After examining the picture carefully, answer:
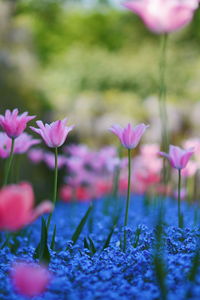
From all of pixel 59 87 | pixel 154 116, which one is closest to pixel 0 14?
pixel 154 116

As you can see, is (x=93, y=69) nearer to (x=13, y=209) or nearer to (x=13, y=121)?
(x=13, y=121)

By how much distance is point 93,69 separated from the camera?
56.2 ft

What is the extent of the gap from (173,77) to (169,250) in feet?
49.4

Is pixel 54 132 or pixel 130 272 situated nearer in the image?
pixel 130 272

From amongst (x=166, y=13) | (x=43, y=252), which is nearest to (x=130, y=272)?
(x=43, y=252)

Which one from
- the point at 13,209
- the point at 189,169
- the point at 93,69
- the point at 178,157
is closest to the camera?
the point at 13,209

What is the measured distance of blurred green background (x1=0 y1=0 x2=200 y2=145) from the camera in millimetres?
8500

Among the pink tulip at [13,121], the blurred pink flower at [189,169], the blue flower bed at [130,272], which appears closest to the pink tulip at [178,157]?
the blue flower bed at [130,272]

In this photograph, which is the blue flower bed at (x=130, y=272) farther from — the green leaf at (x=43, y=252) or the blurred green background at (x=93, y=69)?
the blurred green background at (x=93, y=69)

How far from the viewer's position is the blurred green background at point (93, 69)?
Result: 27.9 ft

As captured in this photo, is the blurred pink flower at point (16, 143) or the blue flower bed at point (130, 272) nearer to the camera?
the blue flower bed at point (130, 272)

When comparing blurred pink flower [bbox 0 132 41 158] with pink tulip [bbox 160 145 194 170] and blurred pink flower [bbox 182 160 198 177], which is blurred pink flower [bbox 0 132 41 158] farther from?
blurred pink flower [bbox 182 160 198 177]

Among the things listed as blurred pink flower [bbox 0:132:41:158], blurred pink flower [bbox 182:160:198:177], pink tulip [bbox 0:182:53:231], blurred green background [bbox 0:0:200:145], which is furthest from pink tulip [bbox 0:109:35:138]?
blurred pink flower [bbox 182:160:198:177]

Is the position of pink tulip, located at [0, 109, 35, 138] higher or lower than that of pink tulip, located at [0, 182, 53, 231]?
higher
